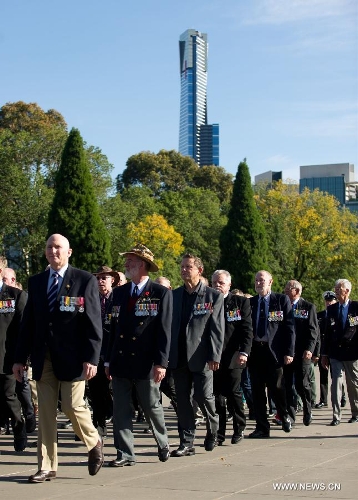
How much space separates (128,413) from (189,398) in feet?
3.84

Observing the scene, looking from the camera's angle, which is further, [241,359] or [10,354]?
[241,359]

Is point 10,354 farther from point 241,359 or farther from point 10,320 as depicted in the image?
point 241,359

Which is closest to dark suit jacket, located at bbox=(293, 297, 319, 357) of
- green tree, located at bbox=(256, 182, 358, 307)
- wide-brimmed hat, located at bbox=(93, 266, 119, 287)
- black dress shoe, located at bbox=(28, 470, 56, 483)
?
wide-brimmed hat, located at bbox=(93, 266, 119, 287)

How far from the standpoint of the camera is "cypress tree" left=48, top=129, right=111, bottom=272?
43.0 m

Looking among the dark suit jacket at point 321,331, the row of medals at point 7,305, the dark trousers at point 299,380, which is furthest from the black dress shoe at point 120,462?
the dark suit jacket at point 321,331

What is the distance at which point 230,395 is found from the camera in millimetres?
10961

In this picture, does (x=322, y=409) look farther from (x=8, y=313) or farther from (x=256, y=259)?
(x=256, y=259)

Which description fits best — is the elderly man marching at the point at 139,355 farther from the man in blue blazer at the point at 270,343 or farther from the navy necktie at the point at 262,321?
the navy necktie at the point at 262,321

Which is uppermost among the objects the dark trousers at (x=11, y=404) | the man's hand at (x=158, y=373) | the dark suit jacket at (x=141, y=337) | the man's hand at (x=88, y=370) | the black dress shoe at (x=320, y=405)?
the dark suit jacket at (x=141, y=337)

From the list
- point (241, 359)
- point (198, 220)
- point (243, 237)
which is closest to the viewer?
point (241, 359)

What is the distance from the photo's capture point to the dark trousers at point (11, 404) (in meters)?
9.94

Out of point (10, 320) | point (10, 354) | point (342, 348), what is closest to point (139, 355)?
point (10, 354)

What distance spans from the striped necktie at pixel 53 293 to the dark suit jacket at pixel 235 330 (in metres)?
3.43

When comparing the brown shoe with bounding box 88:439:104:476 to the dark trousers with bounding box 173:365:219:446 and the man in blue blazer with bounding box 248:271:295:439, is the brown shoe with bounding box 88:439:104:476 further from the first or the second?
the man in blue blazer with bounding box 248:271:295:439
